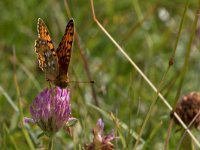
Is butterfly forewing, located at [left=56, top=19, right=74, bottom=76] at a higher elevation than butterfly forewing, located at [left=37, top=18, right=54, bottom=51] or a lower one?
lower

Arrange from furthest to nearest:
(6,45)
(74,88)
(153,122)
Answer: (6,45)
(74,88)
(153,122)

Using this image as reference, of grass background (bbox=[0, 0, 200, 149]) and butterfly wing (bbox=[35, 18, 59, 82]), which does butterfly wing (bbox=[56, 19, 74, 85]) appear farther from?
grass background (bbox=[0, 0, 200, 149])

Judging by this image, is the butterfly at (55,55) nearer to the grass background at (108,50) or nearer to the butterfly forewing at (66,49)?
the butterfly forewing at (66,49)

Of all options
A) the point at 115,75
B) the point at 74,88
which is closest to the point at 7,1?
the point at 115,75

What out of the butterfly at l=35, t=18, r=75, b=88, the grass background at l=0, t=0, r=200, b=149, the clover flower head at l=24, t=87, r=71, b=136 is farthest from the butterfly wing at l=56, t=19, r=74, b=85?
the grass background at l=0, t=0, r=200, b=149

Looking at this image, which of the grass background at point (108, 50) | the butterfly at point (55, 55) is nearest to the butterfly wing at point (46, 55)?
the butterfly at point (55, 55)

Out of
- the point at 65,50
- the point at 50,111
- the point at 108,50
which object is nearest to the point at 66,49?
the point at 65,50

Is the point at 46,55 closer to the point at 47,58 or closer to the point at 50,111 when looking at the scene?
the point at 47,58

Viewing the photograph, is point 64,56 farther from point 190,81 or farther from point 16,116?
point 190,81

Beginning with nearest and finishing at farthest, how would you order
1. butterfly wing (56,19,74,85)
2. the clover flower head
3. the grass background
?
the clover flower head < butterfly wing (56,19,74,85) < the grass background
